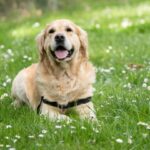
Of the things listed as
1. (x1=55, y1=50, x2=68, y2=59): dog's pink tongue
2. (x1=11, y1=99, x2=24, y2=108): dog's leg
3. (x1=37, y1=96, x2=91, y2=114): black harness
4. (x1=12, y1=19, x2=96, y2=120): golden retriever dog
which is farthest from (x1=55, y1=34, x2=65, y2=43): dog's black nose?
(x1=11, y1=99, x2=24, y2=108): dog's leg

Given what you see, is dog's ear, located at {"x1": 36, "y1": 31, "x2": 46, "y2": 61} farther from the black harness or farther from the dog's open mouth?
the black harness

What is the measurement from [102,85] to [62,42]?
156 cm

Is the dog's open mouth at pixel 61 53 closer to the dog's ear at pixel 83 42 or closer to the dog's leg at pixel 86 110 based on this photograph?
the dog's ear at pixel 83 42

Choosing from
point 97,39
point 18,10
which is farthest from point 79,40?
point 18,10

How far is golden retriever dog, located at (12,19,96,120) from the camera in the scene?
6555mm

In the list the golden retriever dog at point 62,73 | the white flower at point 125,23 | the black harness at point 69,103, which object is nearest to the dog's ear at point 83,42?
the golden retriever dog at point 62,73

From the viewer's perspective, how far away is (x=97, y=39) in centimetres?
1131

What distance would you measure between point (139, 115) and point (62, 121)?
85 cm

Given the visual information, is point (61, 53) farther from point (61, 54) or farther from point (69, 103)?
point (69, 103)

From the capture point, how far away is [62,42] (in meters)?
6.50

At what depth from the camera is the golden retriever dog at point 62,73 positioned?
655cm

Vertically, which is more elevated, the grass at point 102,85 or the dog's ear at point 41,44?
the dog's ear at point 41,44

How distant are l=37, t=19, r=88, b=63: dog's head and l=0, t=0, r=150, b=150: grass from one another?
0.67 meters

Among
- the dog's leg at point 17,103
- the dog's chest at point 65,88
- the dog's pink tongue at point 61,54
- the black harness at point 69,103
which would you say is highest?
the dog's pink tongue at point 61,54
